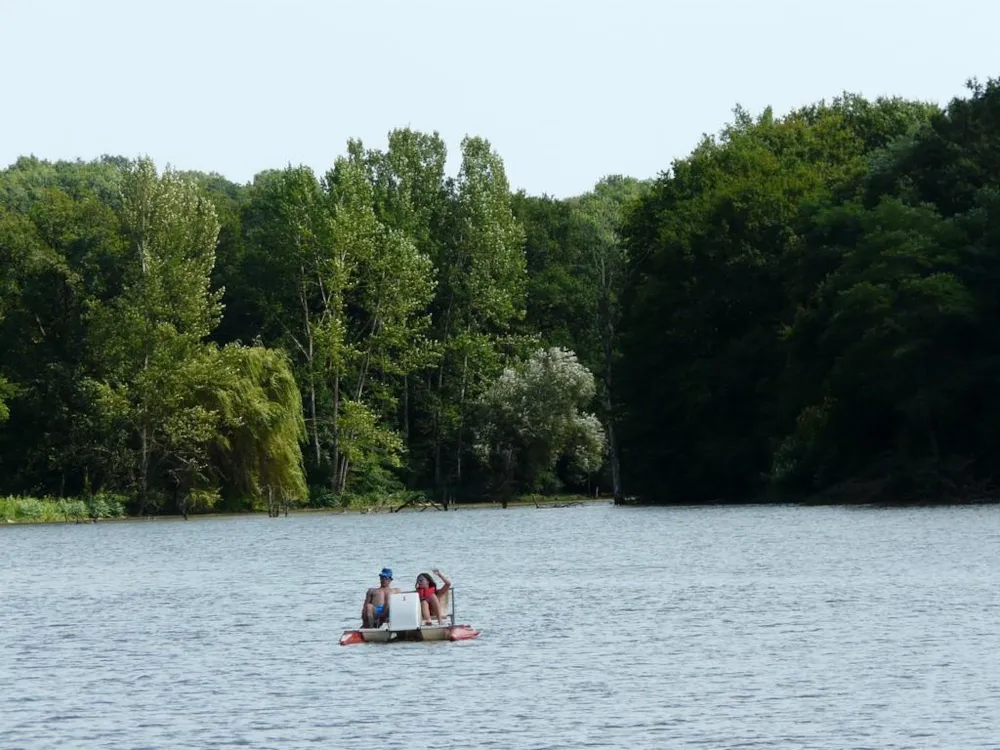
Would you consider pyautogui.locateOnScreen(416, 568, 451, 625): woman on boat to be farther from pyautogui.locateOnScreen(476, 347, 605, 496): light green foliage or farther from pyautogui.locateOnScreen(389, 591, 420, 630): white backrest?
pyautogui.locateOnScreen(476, 347, 605, 496): light green foliage

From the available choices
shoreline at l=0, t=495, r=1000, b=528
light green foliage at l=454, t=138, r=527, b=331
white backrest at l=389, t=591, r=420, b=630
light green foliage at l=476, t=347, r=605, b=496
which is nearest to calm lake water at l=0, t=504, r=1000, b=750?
white backrest at l=389, t=591, r=420, b=630

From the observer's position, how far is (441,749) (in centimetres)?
2841

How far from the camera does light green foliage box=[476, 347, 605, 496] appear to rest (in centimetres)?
12581

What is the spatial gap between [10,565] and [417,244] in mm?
62667

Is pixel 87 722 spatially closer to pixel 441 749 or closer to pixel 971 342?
pixel 441 749

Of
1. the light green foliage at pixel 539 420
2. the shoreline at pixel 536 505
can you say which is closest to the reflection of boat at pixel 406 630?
the shoreline at pixel 536 505

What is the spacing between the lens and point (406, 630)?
41656mm

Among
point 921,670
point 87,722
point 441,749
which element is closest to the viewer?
point 441,749

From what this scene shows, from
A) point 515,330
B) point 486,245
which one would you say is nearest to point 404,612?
point 486,245

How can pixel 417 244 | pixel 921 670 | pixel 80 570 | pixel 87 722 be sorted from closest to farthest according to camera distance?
pixel 87 722
pixel 921 670
pixel 80 570
pixel 417 244

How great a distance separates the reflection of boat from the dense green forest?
50.7 m

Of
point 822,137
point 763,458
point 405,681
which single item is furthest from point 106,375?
point 405,681

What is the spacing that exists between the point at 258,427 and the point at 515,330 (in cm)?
3736

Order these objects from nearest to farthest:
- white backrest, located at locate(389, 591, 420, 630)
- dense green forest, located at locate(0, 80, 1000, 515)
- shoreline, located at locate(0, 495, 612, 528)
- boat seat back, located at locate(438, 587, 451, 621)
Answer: white backrest, located at locate(389, 591, 420, 630), boat seat back, located at locate(438, 587, 451, 621), dense green forest, located at locate(0, 80, 1000, 515), shoreline, located at locate(0, 495, 612, 528)
